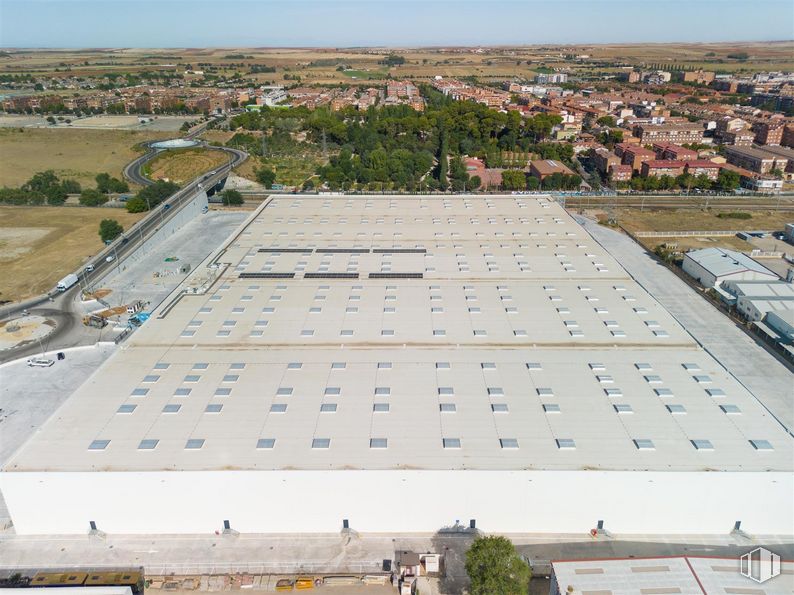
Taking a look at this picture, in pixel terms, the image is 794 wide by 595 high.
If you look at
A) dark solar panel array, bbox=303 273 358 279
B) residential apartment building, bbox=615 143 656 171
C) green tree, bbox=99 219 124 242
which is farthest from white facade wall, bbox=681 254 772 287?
green tree, bbox=99 219 124 242

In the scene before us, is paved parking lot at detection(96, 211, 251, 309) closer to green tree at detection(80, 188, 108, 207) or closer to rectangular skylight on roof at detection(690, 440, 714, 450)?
green tree at detection(80, 188, 108, 207)

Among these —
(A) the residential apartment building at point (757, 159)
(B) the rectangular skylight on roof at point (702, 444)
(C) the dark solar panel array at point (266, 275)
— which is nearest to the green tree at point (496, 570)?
(B) the rectangular skylight on roof at point (702, 444)

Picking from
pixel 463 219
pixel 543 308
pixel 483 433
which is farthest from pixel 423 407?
pixel 463 219

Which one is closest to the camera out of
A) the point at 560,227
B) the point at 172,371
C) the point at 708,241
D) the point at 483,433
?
the point at 483,433

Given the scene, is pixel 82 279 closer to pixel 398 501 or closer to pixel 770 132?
pixel 398 501

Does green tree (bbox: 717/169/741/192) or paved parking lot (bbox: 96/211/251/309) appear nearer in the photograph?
paved parking lot (bbox: 96/211/251/309)

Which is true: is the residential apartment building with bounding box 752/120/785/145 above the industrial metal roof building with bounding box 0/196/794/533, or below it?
above

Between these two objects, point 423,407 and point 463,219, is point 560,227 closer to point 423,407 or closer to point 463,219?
point 463,219
